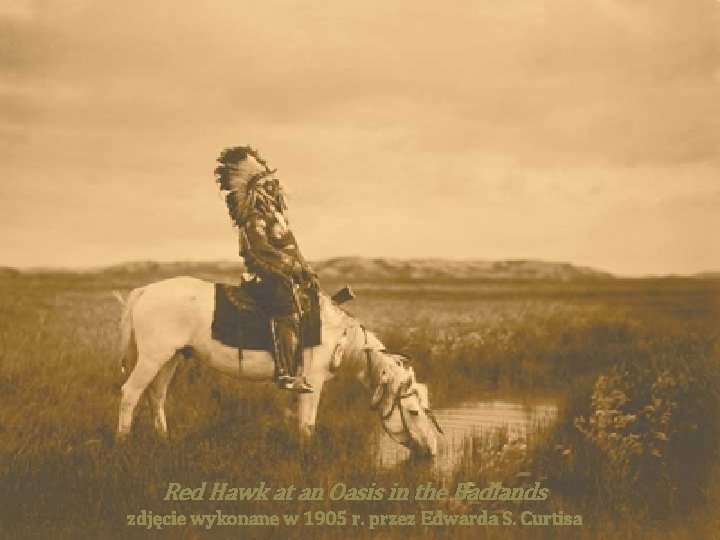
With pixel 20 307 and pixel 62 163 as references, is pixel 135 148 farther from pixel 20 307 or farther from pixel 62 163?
pixel 20 307

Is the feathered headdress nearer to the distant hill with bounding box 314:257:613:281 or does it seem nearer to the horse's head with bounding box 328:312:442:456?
the distant hill with bounding box 314:257:613:281

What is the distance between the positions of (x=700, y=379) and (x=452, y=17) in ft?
9.22

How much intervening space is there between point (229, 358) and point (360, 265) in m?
1.06

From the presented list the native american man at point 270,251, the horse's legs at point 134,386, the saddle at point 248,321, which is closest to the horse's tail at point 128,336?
the horse's legs at point 134,386

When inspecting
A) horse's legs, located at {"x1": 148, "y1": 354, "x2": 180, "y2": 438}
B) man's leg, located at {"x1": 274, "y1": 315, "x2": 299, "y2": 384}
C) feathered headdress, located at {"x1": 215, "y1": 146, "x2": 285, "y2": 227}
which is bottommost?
horse's legs, located at {"x1": 148, "y1": 354, "x2": 180, "y2": 438}

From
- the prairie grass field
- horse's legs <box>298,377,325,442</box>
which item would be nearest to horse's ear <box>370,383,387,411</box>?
the prairie grass field

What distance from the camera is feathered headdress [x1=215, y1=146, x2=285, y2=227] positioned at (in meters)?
4.50

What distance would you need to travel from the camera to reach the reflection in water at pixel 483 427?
4.56 m

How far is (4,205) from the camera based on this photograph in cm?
474

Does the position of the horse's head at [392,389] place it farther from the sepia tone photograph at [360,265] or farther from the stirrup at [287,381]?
the stirrup at [287,381]

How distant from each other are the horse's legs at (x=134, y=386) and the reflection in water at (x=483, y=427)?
1.38 m

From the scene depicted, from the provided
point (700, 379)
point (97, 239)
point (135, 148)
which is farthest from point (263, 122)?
point (700, 379)

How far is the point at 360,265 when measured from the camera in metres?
5.12

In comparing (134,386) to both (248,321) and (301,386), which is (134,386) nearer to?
(248,321)
